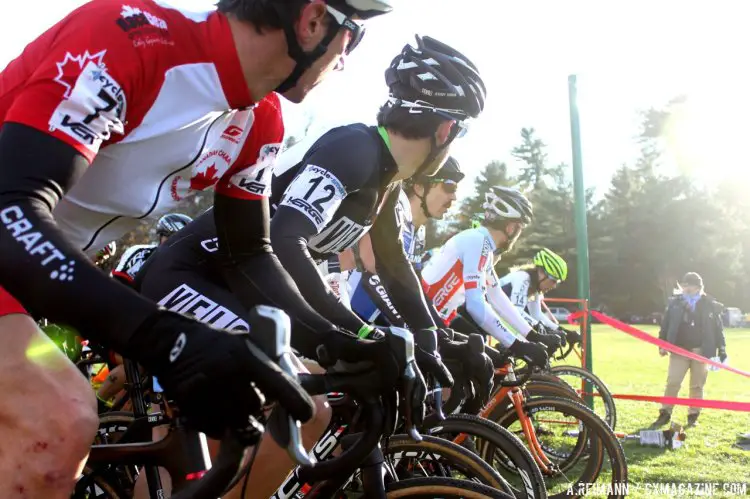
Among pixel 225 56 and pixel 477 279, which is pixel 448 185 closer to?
pixel 477 279

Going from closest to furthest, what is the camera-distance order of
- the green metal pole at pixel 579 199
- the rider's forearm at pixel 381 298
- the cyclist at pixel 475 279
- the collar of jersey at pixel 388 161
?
1. the collar of jersey at pixel 388 161
2. the rider's forearm at pixel 381 298
3. the cyclist at pixel 475 279
4. the green metal pole at pixel 579 199

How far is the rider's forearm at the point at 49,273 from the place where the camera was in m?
1.26

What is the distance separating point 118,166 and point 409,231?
3458mm

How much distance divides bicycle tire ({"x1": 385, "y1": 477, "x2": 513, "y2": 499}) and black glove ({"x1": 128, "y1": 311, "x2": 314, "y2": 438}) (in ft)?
4.14

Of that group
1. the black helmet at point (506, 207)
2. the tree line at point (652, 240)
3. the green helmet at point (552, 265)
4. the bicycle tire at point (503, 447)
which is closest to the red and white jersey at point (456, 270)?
the black helmet at point (506, 207)

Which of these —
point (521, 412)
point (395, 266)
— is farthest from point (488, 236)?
point (395, 266)

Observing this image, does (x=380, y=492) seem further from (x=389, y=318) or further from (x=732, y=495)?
(x=732, y=495)

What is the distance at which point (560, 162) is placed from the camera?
74.6 m

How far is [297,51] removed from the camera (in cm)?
178

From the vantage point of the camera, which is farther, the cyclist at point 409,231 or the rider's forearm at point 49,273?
the cyclist at point 409,231

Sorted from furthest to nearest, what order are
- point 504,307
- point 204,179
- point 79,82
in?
point 504,307
point 204,179
point 79,82

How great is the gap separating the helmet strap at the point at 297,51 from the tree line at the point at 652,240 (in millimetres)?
52443

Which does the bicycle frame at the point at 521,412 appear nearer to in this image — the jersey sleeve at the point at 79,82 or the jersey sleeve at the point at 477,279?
the jersey sleeve at the point at 477,279

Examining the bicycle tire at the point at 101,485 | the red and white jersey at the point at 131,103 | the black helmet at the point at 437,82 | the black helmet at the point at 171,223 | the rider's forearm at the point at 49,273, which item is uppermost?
the black helmet at the point at 437,82
